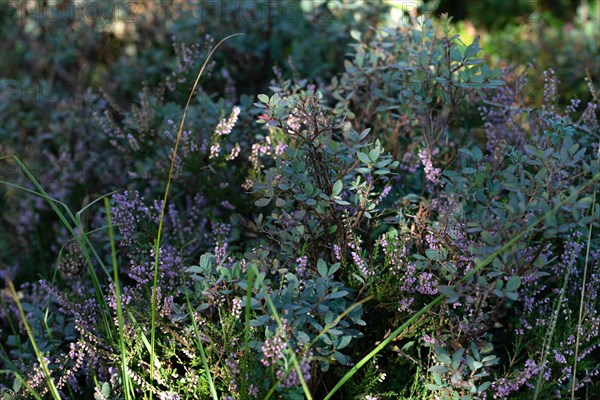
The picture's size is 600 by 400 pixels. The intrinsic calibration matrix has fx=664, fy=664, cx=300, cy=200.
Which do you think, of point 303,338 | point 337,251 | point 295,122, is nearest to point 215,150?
point 295,122

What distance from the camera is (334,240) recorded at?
2.28 meters

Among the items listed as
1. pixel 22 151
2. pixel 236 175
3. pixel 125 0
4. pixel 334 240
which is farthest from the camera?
pixel 125 0

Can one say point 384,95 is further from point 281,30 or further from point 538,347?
point 281,30

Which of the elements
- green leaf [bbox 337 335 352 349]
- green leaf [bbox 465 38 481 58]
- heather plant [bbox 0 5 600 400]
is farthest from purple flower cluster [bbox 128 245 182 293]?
green leaf [bbox 465 38 481 58]

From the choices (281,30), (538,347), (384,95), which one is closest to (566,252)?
(538,347)

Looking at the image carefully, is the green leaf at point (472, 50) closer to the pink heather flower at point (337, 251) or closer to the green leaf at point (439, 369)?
the pink heather flower at point (337, 251)

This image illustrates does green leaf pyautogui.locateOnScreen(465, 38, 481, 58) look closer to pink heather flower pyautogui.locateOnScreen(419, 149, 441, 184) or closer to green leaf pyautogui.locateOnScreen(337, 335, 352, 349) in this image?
pink heather flower pyautogui.locateOnScreen(419, 149, 441, 184)

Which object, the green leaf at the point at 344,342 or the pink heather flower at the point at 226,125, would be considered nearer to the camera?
the green leaf at the point at 344,342

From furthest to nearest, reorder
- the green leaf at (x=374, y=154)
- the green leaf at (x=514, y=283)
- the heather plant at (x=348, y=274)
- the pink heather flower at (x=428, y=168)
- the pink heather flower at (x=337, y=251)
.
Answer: the pink heather flower at (x=428, y=168), the pink heather flower at (x=337, y=251), the green leaf at (x=374, y=154), the heather plant at (x=348, y=274), the green leaf at (x=514, y=283)

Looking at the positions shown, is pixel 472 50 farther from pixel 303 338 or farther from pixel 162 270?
pixel 162 270

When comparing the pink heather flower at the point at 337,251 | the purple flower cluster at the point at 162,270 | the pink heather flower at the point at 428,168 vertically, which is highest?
the pink heather flower at the point at 428,168

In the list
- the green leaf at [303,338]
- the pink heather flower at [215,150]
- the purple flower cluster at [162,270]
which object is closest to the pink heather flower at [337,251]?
the green leaf at [303,338]

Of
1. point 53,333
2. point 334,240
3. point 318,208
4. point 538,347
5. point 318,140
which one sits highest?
point 318,140

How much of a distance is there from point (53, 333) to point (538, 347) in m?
1.67
